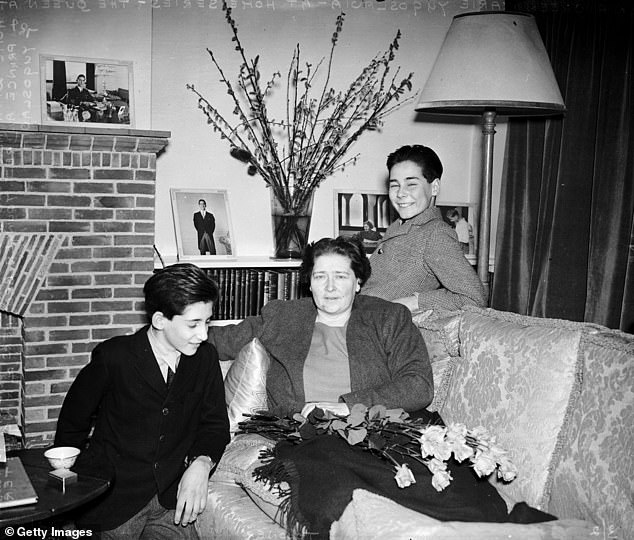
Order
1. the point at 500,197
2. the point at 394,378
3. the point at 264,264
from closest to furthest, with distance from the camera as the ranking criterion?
the point at 394,378, the point at 264,264, the point at 500,197

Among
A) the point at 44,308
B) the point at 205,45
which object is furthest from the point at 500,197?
the point at 44,308

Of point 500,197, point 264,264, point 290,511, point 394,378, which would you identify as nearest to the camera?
point 290,511

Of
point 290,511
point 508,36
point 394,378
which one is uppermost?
point 508,36

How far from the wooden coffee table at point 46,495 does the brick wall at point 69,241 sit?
1302 mm

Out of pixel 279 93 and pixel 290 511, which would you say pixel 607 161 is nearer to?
pixel 279 93

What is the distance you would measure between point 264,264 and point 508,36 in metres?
1.60

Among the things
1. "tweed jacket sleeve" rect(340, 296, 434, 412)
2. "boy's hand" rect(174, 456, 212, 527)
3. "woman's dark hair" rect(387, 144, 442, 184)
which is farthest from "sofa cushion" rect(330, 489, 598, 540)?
"woman's dark hair" rect(387, 144, 442, 184)

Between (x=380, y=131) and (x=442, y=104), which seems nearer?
(x=442, y=104)

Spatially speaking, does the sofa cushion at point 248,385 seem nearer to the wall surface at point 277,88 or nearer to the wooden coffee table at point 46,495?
the wooden coffee table at point 46,495

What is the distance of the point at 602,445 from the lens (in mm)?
2123

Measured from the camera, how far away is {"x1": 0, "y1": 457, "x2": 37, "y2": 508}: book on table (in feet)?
5.89

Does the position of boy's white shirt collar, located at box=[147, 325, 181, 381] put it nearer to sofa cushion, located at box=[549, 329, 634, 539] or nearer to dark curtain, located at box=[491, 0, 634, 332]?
sofa cushion, located at box=[549, 329, 634, 539]

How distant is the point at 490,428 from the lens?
2447 millimetres

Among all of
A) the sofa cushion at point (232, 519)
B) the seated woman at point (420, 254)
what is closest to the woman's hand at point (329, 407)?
the sofa cushion at point (232, 519)
